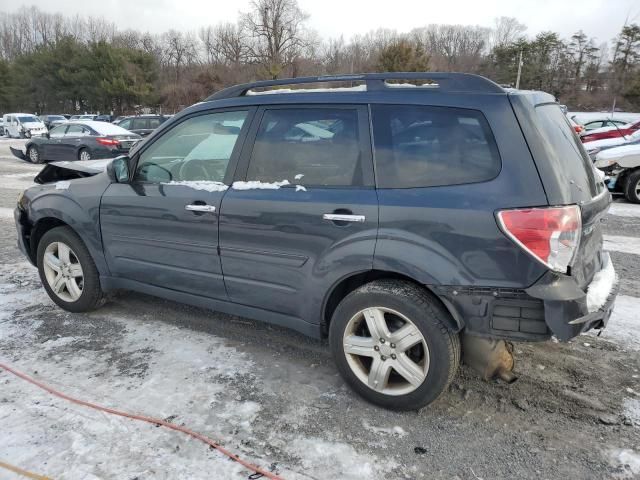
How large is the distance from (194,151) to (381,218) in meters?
1.70

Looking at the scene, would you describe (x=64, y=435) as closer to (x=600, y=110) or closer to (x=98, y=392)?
(x=98, y=392)

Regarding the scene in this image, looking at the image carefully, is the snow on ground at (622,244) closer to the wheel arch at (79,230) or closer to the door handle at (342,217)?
the door handle at (342,217)

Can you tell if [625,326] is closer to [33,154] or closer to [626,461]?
[626,461]

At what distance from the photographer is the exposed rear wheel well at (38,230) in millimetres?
4254

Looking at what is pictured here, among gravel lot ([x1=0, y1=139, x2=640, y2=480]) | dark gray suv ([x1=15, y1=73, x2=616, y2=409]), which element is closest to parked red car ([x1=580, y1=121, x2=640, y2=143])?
gravel lot ([x1=0, y1=139, x2=640, y2=480])

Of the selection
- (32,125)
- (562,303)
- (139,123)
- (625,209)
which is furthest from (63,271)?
(32,125)

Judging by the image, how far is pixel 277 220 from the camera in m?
3.04

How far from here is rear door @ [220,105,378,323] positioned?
2826 millimetres

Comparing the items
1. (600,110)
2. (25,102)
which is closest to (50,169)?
(600,110)

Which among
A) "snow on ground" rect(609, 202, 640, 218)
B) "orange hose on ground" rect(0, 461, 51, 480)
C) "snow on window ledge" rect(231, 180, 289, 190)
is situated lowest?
"snow on ground" rect(609, 202, 640, 218)

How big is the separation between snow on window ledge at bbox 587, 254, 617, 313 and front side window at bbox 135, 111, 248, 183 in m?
2.36

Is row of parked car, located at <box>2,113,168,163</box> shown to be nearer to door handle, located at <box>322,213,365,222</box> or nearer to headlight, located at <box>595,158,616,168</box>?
headlight, located at <box>595,158,616,168</box>

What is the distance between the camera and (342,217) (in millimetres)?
2816

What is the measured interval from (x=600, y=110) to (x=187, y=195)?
5329 cm
